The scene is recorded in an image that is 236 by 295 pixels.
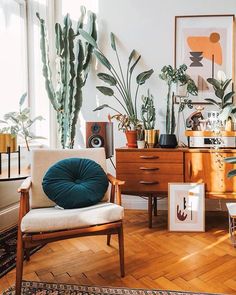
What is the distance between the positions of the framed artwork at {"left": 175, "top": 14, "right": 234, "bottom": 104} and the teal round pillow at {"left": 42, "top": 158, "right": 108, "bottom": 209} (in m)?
1.62

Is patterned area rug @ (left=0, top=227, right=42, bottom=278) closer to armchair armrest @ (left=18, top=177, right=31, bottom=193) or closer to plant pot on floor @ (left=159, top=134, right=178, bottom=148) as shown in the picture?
armchair armrest @ (left=18, top=177, right=31, bottom=193)

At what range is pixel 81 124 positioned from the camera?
3484mm

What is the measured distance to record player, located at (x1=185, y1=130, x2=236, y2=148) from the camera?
2730mm

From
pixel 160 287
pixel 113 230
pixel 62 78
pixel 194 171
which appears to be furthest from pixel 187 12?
pixel 160 287

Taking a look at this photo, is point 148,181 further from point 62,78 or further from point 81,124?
point 62,78

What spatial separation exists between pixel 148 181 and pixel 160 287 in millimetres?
1136

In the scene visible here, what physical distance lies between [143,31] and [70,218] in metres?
2.33

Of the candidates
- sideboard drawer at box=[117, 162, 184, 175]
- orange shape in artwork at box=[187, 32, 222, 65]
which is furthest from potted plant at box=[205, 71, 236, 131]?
sideboard drawer at box=[117, 162, 184, 175]

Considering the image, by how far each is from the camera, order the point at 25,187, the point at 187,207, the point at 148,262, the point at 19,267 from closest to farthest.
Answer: the point at 19,267 → the point at 25,187 → the point at 148,262 → the point at 187,207

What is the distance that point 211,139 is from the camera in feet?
9.07

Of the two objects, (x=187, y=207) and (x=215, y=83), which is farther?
(x=215, y=83)

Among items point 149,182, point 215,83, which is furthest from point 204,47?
point 149,182

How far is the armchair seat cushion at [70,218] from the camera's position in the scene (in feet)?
5.60

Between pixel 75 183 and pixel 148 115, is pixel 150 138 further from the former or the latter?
pixel 75 183
